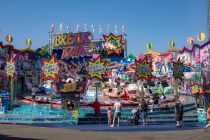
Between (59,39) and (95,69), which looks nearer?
(95,69)

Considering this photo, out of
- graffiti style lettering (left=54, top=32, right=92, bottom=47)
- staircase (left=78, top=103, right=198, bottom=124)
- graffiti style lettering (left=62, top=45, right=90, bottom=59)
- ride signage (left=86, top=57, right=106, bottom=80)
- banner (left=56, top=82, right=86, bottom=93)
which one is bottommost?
staircase (left=78, top=103, right=198, bottom=124)

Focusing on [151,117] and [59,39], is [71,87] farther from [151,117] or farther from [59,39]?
[59,39]

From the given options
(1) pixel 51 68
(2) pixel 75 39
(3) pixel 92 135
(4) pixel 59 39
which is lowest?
(3) pixel 92 135

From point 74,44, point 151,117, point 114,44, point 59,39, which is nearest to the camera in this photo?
point 151,117

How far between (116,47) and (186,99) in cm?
1738

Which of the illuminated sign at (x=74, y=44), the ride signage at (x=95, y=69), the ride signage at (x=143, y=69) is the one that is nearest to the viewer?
the ride signage at (x=95, y=69)

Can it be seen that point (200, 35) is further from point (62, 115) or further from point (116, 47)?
A: point (62, 115)

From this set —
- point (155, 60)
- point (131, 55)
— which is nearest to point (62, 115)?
point (155, 60)

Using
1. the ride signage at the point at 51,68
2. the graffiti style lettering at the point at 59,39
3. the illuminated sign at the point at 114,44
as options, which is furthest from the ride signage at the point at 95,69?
the graffiti style lettering at the point at 59,39

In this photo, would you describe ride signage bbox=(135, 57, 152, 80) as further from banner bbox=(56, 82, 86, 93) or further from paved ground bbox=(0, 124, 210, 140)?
paved ground bbox=(0, 124, 210, 140)

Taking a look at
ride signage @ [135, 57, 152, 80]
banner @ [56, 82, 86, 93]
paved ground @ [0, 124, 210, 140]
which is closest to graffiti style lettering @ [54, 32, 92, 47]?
ride signage @ [135, 57, 152, 80]

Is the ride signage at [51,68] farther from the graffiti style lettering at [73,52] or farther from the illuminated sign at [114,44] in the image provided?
the illuminated sign at [114,44]

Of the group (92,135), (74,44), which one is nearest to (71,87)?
(92,135)

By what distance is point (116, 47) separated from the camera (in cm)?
→ 4750
